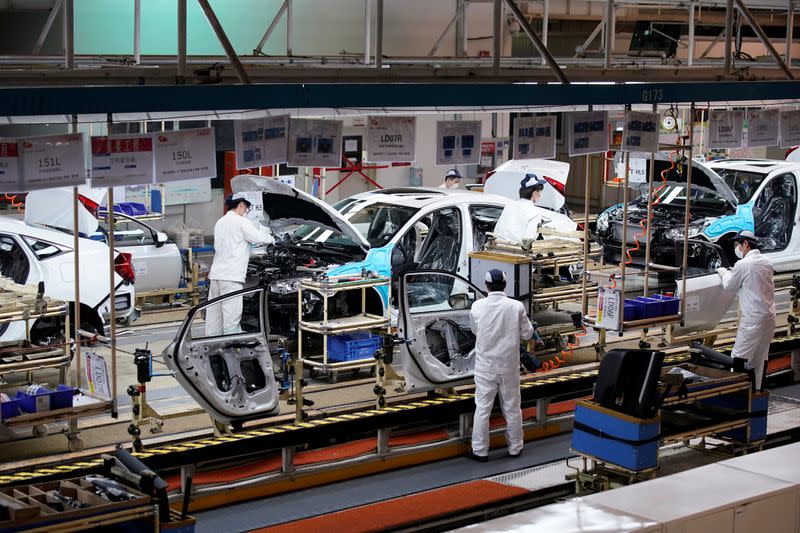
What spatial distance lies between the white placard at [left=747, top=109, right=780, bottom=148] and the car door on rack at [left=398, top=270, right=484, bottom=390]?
3476 mm

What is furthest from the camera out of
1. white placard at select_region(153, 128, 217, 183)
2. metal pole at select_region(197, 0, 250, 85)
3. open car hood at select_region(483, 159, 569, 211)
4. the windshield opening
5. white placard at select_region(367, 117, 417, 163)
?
open car hood at select_region(483, 159, 569, 211)

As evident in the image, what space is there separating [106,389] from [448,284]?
15.1 feet

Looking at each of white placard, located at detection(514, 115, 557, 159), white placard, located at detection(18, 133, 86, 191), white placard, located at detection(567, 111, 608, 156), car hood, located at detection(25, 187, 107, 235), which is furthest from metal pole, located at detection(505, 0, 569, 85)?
car hood, located at detection(25, 187, 107, 235)

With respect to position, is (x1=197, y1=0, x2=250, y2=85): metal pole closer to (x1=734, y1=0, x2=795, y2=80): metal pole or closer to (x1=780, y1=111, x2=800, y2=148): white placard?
(x1=734, y1=0, x2=795, y2=80): metal pole

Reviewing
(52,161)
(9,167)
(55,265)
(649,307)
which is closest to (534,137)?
(649,307)

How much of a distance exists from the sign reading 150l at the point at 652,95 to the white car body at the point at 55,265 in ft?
18.4

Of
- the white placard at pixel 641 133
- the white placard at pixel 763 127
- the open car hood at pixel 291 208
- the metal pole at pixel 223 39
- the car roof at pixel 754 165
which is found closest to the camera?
the metal pole at pixel 223 39

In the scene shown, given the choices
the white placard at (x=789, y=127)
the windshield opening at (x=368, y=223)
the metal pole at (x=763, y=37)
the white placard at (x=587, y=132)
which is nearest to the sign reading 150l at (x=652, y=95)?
the white placard at (x=587, y=132)

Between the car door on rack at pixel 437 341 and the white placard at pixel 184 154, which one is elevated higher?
the white placard at pixel 184 154

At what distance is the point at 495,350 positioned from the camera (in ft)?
30.2

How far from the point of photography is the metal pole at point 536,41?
342 inches

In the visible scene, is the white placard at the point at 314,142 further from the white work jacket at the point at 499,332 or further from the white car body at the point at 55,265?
the white car body at the point at 55,265

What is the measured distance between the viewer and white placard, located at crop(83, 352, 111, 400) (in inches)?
308

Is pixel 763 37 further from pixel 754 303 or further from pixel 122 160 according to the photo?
pixel 122 160
